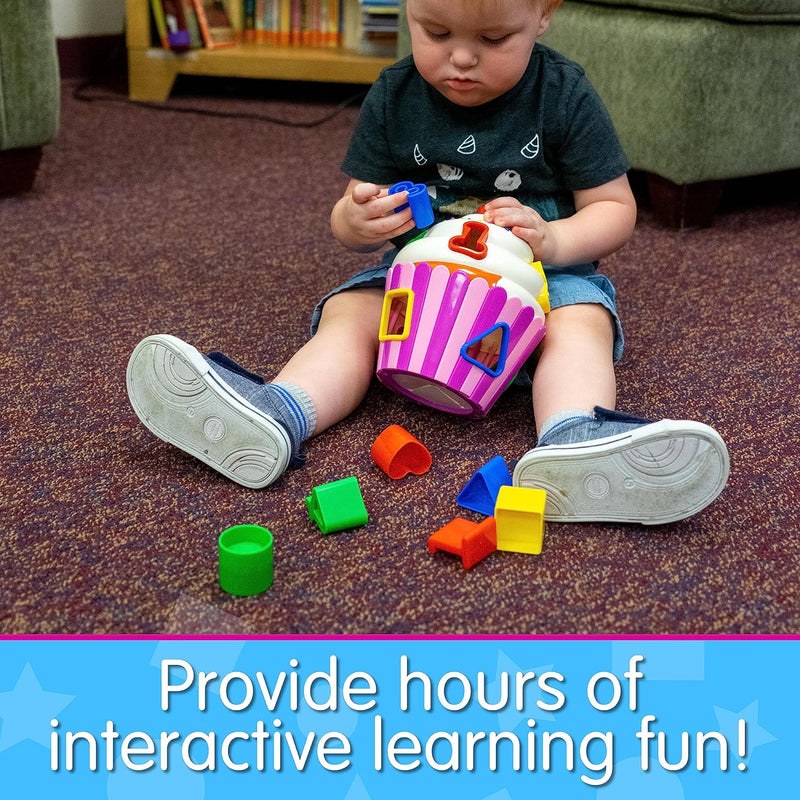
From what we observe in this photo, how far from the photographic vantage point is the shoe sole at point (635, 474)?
2.30 ft

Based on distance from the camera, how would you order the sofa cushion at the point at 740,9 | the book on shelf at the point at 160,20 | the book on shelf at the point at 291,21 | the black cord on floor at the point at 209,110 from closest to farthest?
1. the sofa cushion at the point at 740,9
2. the black cord on floor at the point at 209,110
3. the book on shelf at the point at 160,20
4. the book on shelf at the point at 291,21

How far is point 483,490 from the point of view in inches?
30.4

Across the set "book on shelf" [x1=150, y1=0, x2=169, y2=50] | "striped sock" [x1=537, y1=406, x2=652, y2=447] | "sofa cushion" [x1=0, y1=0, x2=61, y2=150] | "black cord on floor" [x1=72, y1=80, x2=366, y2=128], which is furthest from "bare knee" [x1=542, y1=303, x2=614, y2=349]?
"book on shelf" [x1=150, y1=0, x2=169, y2=50]

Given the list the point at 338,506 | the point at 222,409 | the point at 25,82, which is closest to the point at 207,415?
the point at 222,409

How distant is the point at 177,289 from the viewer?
122cm

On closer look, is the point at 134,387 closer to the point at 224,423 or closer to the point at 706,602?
the point at 224,423

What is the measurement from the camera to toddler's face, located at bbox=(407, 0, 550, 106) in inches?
32.2

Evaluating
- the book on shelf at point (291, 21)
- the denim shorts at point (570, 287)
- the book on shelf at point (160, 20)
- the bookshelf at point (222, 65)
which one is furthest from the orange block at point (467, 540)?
the book on shelf at point (291, 21)

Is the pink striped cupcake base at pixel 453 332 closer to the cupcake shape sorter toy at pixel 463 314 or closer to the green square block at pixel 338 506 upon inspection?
the cupcake shape sorter toy at pixel 463 314

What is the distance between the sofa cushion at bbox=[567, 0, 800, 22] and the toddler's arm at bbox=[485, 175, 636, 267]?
52 cm

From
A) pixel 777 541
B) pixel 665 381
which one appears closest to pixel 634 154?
pixel 665 381

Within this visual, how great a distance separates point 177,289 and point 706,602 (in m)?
0.77

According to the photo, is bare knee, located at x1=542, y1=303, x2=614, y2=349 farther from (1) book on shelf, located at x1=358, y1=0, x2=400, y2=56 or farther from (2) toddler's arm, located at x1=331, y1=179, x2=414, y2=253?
(1) book on shelf, located at x1=358, y1=0, x2=400, y2=56

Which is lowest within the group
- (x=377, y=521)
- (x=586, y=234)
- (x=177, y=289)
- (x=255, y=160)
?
(x=255, y=160)
